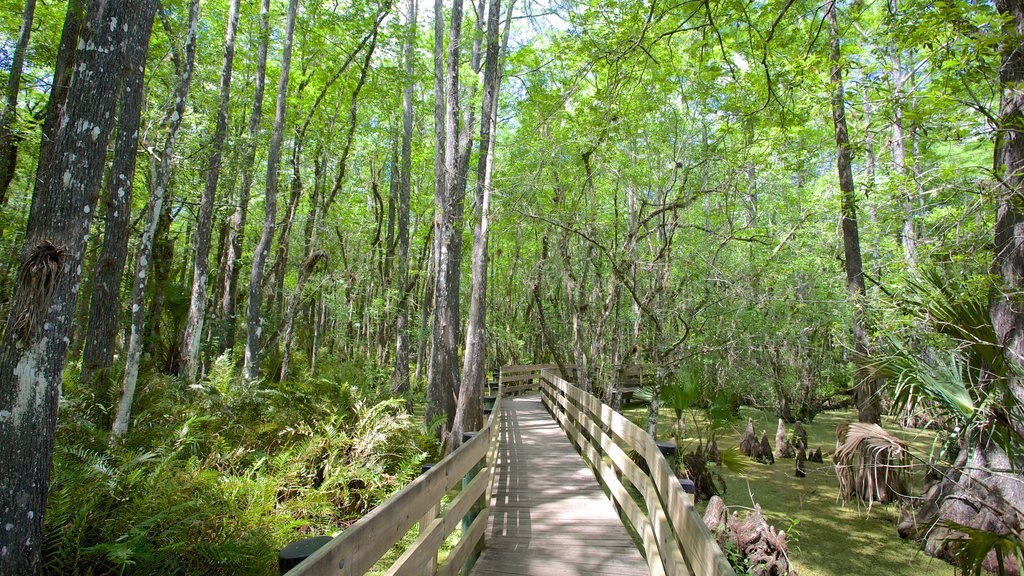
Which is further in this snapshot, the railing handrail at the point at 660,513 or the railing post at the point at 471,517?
the railing post at the point at 471,517

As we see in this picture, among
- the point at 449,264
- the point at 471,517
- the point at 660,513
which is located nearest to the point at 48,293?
the point at 471,517

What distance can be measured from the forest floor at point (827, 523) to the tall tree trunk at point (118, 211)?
21.1ft

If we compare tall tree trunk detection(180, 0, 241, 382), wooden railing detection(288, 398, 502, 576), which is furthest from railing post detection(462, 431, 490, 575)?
tall tree trunk detection(180, 0, 241, 382)

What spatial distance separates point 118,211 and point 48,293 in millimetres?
4707

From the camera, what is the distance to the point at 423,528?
3.55 meters

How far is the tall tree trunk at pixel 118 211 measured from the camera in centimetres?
475

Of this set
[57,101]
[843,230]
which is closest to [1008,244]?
[843,230]

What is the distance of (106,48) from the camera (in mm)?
3906

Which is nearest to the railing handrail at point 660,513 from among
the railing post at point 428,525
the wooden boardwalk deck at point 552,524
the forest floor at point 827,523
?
the wooden boardwalk deck at point 552,524

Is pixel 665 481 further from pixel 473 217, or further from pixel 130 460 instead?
pixel 473 217

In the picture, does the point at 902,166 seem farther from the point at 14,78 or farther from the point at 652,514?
the point at 14,78

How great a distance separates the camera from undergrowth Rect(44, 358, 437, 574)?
394 centimetres

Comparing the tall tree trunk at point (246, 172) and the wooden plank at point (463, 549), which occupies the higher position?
the tall tree trunk at point (246, 172)

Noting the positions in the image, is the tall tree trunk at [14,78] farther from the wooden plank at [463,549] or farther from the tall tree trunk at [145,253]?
the wooden plank at [463,549]
